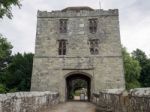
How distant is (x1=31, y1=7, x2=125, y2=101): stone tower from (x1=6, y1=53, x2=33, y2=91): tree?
997 centimetres

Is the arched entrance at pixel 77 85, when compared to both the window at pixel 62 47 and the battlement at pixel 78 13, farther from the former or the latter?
the battlement at pixel 78 13

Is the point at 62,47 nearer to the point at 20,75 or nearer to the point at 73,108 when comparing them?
the point at 73,108

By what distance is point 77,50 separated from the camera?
1989 cm

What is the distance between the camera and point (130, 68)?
1326 inches

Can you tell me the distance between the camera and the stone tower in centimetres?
1927

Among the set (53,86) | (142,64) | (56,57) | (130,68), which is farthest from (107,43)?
(142,64)

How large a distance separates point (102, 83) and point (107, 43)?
11.8ft

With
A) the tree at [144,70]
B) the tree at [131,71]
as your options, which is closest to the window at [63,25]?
the tree at [131,71]

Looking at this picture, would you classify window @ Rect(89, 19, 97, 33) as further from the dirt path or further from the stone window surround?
the dirt path

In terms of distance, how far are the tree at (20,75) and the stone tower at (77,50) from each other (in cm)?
997

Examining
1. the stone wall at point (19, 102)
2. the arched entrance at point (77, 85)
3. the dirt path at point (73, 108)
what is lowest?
the dirt path at point (73, 108)

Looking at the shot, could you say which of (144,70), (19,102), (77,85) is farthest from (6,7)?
(77,85)

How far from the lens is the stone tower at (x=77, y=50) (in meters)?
19.3

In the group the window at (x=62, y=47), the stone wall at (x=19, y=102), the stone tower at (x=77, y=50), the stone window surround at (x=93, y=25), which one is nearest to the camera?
the stone wall at (x=19, y=102)
